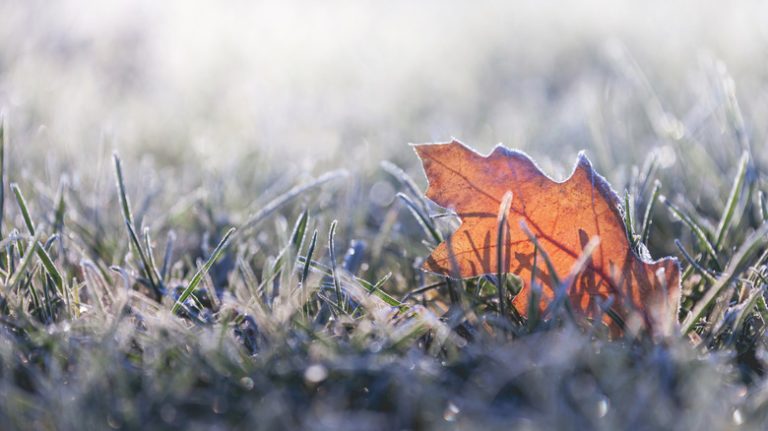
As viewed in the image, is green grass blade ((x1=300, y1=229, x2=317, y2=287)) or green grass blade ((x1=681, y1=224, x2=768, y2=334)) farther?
green grass blade ((x1=300, y1=229, x2=317, y2=287))

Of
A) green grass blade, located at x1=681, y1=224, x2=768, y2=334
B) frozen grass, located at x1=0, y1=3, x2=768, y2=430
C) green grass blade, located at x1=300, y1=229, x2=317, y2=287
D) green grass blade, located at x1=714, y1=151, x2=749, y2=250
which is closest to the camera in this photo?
frozen grass, located at x1=0, y1=3, x2=768, y2=430

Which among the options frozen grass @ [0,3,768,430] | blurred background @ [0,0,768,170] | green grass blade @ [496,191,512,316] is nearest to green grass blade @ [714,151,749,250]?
frozen grass @ [0,3,768,430]

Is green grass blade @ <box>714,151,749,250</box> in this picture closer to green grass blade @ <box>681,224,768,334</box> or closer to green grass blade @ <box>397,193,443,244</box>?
green grass blade @ <box>681,224,768,334</box>

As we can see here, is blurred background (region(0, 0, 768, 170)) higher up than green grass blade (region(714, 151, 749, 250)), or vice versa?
green grass blade (region(714, 151, 749, 250))

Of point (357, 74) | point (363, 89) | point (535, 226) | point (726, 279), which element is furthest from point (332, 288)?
point (357, 74)

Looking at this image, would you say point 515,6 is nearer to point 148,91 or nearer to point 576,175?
point 148,91

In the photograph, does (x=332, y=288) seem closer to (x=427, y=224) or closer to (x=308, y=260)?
(x=308, y=260)

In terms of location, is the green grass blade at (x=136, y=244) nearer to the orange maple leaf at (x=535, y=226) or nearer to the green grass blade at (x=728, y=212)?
the orange maple leaf at (x=535, y=226)
